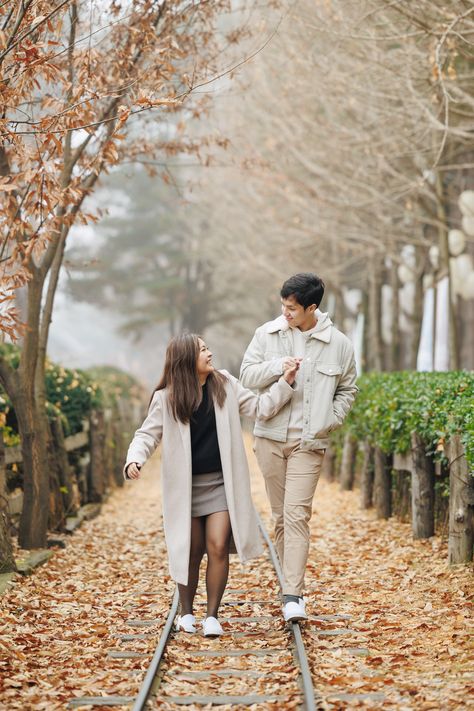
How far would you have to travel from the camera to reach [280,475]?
671 centimetres

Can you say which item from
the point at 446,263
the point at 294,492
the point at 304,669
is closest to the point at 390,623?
the point at 294,492

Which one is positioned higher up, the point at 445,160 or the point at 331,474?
the point at 445,160

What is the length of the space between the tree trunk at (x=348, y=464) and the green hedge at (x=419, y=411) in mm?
1602

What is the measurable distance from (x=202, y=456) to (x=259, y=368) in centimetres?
71

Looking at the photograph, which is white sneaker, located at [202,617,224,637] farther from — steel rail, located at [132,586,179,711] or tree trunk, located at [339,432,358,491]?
tree trunk, located at [339,432,358,491]

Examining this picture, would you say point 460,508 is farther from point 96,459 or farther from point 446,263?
point 446,263

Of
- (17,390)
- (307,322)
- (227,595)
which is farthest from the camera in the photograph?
(17,390)

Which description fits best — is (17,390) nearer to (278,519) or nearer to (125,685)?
(278,519)

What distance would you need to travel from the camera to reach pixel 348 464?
1581cm

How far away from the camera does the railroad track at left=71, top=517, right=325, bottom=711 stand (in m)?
5.17

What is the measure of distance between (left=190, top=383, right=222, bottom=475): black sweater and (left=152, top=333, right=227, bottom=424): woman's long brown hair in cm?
9

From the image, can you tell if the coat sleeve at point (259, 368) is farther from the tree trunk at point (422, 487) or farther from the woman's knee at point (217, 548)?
the tree trunk at point (422, 487)

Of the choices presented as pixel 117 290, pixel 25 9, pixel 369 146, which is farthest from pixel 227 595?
pixel 117 290

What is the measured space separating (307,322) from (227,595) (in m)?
2.74
